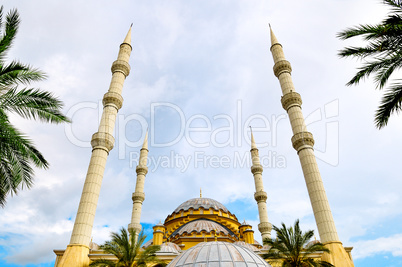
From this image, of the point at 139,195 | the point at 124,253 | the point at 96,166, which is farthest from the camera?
the point at 139,195

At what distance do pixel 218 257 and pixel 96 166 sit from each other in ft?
58.6

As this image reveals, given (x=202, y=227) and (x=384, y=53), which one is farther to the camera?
(x=202, y=227)

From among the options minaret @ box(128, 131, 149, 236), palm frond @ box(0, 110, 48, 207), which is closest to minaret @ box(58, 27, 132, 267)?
palm frond @ box(0, 110, 48, 207)

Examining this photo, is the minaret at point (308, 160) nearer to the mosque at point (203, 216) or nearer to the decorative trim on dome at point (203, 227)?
the mosque at point (203, 216)

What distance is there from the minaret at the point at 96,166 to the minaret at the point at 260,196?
2195cm

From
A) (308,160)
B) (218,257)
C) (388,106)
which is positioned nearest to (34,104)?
(218,257)

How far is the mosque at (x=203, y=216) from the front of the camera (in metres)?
9.41

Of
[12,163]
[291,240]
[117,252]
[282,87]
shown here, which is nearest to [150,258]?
[117,252]

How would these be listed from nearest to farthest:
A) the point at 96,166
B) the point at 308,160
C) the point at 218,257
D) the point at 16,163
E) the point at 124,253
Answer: the point at 218,257, the point at 16,163, the point at 124,253, the point at 96,166, the point at 308,160

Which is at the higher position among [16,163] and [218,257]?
[16,163]

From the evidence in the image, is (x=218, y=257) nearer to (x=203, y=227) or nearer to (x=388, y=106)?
(x=388, y=106)

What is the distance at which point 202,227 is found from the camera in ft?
112

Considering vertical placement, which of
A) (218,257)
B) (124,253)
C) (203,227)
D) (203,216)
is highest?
(203,216)

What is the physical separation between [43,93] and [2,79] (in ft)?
5.03
